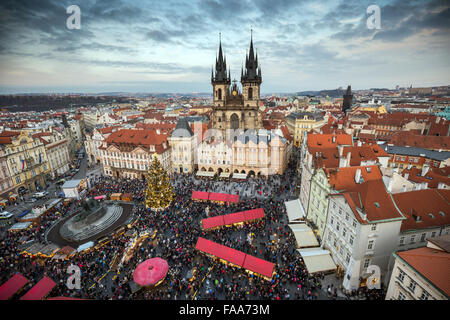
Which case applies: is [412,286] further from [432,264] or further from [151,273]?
[151,273]

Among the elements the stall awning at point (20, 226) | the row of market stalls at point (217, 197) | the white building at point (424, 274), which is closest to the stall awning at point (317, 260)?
the white building at point (424, 274)

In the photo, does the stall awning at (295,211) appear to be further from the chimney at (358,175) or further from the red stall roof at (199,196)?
the red stall roof at (199,196)

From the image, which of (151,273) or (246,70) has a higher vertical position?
(246,70)

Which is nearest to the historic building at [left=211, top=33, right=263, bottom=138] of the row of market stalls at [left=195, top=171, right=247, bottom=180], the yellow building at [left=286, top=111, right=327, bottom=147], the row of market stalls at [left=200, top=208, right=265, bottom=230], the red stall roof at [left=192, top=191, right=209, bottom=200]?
the row of market stalls at [left=195, top=171, right=247, bottom=180]

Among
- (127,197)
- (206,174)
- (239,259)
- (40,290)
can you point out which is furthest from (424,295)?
(206,174)

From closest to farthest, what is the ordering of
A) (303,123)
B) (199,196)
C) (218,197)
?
(218,197) < (199,196) < (303,123)

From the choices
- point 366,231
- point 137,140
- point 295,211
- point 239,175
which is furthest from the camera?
point 137,140

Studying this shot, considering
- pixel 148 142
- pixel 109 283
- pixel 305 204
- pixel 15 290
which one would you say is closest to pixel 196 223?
pixel 109 283
